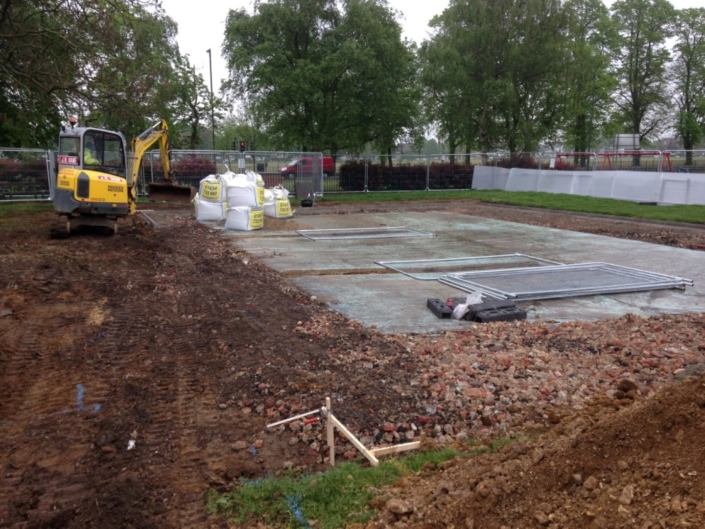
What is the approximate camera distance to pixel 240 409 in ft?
17.8

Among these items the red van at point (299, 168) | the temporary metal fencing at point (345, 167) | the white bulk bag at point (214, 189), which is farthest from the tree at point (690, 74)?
the white bulk bag at point (214, 189)

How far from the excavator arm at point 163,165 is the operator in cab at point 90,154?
4.09 feet

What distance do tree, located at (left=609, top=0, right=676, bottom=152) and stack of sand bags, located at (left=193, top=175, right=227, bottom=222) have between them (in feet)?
154

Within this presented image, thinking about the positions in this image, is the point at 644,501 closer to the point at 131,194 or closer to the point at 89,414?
the point at 89,414

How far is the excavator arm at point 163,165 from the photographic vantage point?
17031 millimetres

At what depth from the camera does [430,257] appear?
13.3 meters

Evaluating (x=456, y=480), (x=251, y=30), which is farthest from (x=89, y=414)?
(x=251, y=30)

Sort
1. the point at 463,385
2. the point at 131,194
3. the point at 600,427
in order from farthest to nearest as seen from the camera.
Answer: the point at 131,194
the point at 463,385
the point at 600,427

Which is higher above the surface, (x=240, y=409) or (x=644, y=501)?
(x=644, y=501)

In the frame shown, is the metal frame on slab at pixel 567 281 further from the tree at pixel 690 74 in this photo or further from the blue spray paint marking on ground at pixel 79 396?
the tree at pixel 690 74

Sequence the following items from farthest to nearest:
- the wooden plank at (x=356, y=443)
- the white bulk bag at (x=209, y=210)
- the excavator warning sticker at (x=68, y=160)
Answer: the white bulk bag at (x=209, y=210) → the excavator warning sticker at (x=68, y=160) → the wooden plank at (x=356, y=443)

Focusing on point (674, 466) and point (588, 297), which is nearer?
point (674, 466)

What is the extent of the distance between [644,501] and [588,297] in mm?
7135

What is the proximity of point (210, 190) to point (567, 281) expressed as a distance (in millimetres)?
11692
